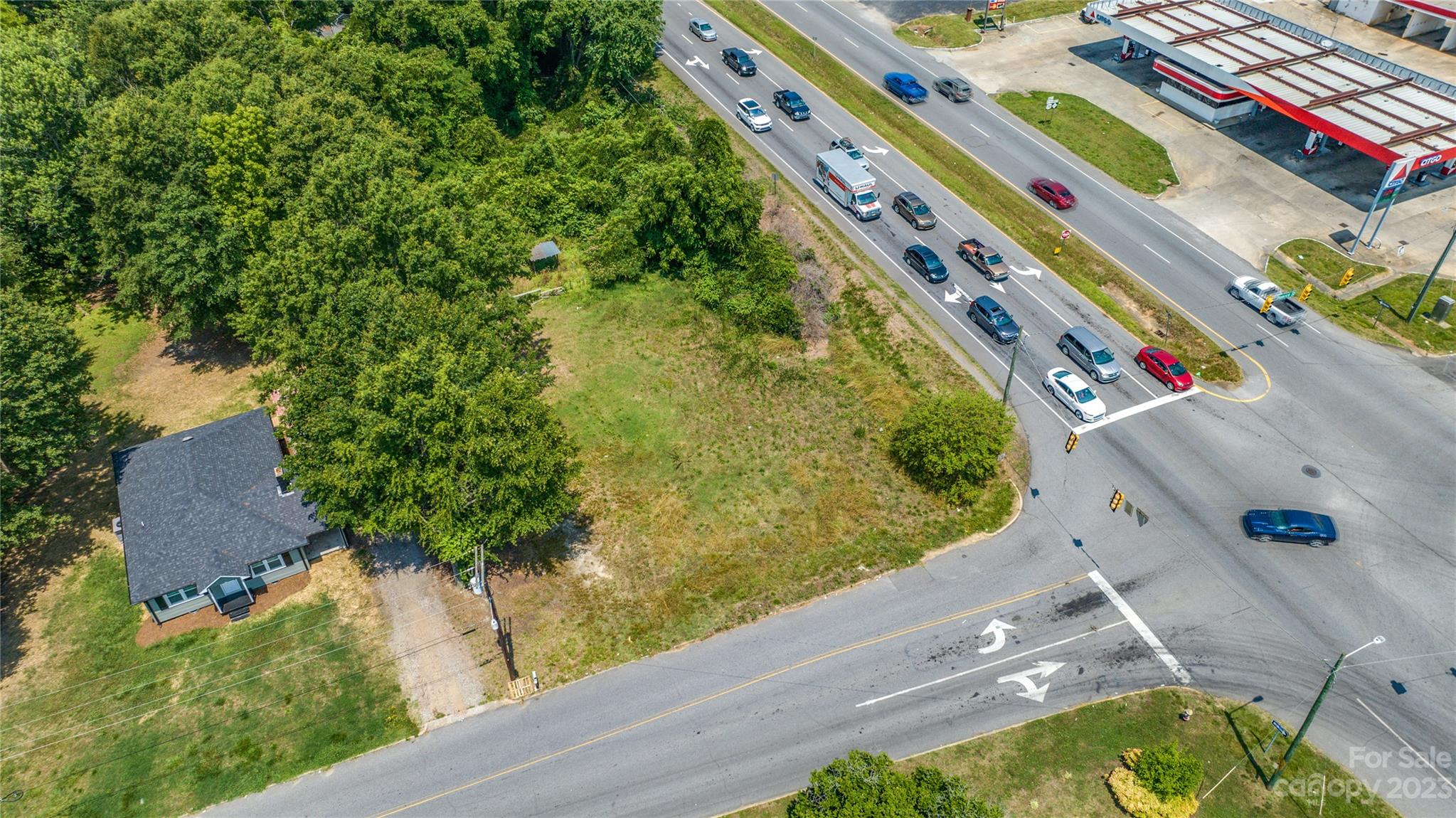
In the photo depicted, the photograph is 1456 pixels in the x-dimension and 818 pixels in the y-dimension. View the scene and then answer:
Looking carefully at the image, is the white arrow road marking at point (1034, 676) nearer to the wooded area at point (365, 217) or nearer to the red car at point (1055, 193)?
the wooded area at point (365, 217)

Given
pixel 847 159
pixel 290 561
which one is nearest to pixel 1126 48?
pixel 847 159

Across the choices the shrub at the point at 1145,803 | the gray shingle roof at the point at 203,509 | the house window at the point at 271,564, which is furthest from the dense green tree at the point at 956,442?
the house window at the point at 271,564

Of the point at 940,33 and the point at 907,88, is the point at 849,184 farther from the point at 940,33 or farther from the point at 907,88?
the point at 940,33

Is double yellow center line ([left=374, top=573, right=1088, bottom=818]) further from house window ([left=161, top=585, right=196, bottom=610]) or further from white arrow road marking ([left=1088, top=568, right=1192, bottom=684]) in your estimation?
house window ([left=161, top=585, right=196, bottom=610])

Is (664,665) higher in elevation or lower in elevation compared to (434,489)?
lower

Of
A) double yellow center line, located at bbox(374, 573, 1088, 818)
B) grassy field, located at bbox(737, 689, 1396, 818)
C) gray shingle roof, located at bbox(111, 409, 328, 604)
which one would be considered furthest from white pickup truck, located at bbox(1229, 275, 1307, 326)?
gray shingle roof, located at bbox(111, 409, 328, 604)

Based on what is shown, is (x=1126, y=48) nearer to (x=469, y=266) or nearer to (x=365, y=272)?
(x=469, y=266)

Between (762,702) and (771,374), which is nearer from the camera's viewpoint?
(762,702)
